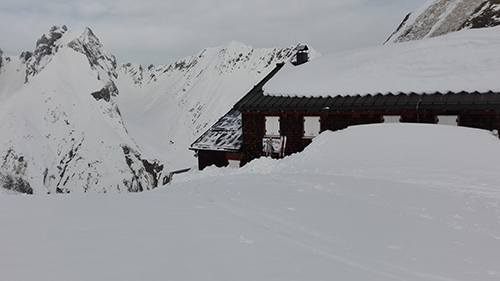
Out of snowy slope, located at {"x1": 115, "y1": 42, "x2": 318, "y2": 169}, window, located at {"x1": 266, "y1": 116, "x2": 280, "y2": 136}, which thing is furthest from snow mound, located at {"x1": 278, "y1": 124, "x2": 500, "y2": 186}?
snowy slope, located at {"x1": 115, "y1": 42, "x2": 318, "y2": 169}

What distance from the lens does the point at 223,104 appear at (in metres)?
102

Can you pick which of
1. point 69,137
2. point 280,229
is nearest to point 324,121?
point 280,229

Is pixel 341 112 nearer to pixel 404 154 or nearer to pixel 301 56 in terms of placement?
pixel 404 154

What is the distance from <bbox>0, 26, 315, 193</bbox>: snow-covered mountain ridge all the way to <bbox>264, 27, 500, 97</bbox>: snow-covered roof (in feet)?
198

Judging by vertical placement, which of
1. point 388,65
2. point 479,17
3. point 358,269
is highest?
point 479,17

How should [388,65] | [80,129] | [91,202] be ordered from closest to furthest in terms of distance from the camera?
[91,202], [388,65], [80,129]

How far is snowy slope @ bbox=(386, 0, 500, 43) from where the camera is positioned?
52.6 metres

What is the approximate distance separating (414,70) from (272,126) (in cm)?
725

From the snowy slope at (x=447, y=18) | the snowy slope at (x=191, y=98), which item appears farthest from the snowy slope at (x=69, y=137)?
the snowy slope at (x=447, y=18)

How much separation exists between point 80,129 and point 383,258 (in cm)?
10576

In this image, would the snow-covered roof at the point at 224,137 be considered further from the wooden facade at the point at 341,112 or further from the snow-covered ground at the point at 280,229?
the snow-covered ground at the point at 280,229

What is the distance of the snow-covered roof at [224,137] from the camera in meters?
21.0

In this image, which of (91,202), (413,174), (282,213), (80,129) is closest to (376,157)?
(413,174)

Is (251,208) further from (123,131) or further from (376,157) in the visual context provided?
(123,131)
